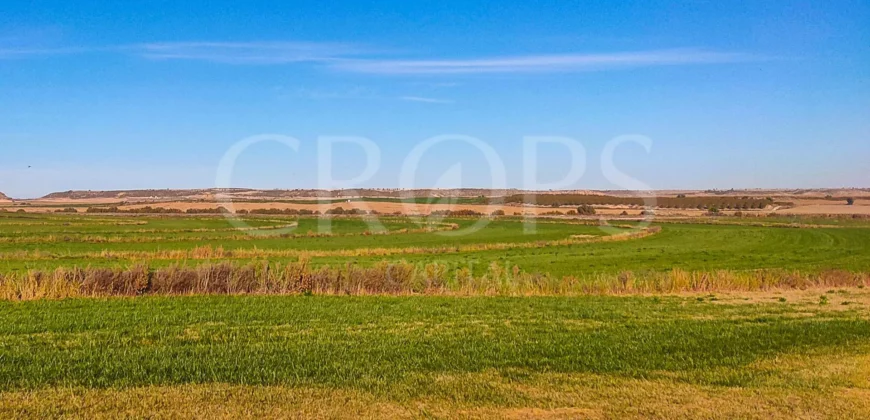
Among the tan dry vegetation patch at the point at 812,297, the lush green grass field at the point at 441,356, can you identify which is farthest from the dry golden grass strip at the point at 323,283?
the lush green grass field at the point at 441,356

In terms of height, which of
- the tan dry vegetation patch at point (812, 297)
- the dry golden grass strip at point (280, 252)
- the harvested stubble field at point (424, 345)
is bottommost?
the dry golden grass strip at point (280, 252)

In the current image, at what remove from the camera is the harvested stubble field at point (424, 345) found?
7.91 m

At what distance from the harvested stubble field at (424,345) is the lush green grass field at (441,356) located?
45mm

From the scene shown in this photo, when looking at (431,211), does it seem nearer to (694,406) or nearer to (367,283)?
(367,283)

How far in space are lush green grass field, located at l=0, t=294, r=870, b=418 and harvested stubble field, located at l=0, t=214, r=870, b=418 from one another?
0.05 m

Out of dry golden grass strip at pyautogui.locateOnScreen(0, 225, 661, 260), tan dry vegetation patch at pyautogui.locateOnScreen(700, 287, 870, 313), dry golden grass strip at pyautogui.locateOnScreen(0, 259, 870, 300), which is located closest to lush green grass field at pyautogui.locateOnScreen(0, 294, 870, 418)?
tan dry vegetation patch at pyautogui.locateOnScreen(700, 287, 870, 313)

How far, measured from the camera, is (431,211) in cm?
12250

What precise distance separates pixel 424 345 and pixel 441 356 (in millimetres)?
947

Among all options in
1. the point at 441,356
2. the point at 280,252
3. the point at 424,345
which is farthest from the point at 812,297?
the point at 280,252

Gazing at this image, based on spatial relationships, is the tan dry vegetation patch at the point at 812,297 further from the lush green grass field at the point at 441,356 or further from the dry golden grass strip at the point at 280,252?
the dry golden grass strip at the point at 280,252

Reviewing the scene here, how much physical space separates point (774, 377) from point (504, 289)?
13.1 m

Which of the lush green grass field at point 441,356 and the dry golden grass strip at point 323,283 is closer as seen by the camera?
the lush green grass field at point 441,356

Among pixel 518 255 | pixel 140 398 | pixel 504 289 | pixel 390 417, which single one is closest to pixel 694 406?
pixel 390 417

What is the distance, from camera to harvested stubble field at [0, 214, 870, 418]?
26.0ft
